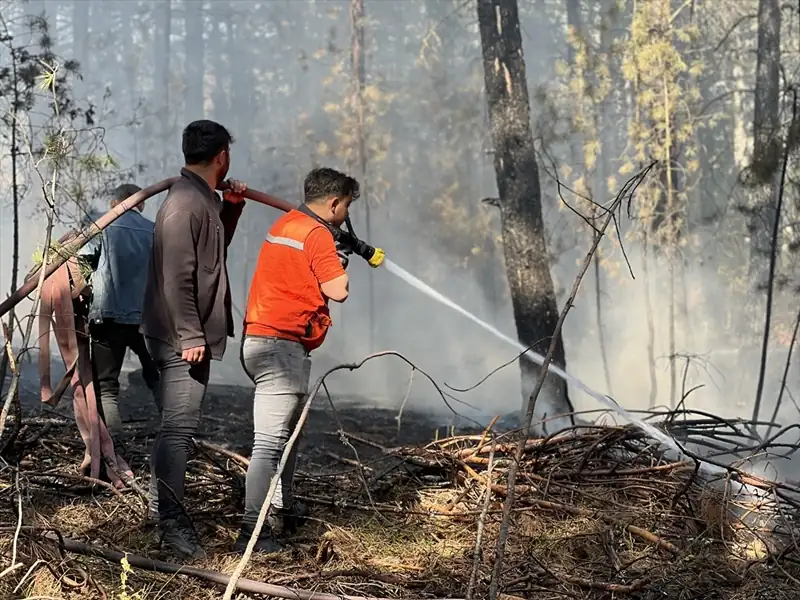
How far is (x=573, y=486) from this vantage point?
425 centimetres

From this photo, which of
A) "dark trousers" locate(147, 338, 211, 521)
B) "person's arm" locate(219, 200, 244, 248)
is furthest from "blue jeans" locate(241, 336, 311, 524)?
"person's arm" locate(219, 200, 244, 248)

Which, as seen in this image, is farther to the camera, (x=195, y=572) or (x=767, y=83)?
(x=767, y=83)

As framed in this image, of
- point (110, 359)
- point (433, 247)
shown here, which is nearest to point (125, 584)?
point (110, 359)

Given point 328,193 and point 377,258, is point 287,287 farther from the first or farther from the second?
point 377,258

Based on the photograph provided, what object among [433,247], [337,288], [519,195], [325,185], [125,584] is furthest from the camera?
[433,247]

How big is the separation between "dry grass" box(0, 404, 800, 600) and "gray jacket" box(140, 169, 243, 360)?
94 centimetres

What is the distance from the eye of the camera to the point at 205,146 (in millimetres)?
3592

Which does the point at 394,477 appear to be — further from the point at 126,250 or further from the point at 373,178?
the point at 373,178

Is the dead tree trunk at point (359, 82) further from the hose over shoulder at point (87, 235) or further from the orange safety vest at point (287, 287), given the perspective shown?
the orange safety vest at point (287, 287)

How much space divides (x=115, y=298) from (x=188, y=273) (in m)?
1.47

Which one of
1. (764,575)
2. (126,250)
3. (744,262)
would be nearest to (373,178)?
(744,262)

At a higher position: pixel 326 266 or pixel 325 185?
pixel 325 185

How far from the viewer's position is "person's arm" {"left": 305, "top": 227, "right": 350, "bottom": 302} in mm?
3568

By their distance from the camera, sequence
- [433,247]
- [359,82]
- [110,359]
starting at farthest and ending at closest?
1. [433,247]
2. [359,82]
3. [110,359]
